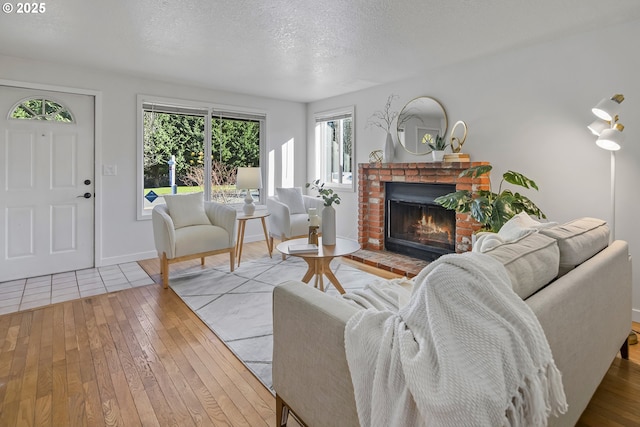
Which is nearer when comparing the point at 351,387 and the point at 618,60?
the point at 351,387

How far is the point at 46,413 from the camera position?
165 centimetres

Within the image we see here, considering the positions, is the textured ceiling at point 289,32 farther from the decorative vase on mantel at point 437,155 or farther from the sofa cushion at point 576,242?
the sofa cushion at point 576,242

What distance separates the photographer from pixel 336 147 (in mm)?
5488

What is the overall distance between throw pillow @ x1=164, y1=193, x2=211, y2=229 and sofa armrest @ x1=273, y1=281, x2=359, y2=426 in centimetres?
271

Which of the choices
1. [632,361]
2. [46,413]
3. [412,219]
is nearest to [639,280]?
[632,361]

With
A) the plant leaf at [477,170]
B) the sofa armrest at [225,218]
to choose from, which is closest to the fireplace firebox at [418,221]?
the plant leaf at [477,170]

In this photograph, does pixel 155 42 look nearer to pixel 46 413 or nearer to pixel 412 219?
pixel 46 413

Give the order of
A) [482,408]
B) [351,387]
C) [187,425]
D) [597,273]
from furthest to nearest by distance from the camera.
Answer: [187,425]
[597,273]
[351,387]
[482,408]

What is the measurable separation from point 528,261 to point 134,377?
2.02 m

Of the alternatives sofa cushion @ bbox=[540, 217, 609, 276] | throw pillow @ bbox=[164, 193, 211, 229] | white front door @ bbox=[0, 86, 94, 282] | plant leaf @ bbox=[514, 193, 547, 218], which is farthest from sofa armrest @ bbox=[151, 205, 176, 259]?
plant leaf @ bbox=[514, 193, 547, 218]

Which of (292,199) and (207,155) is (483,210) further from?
(207,155)

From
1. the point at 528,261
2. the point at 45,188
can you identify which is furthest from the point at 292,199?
the point at 528,261

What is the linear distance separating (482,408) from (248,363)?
1.59 meters

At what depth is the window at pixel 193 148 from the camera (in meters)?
4.51
